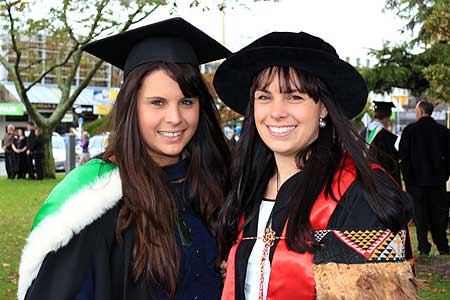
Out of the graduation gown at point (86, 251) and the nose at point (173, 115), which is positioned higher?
the nose at point (173, 115)

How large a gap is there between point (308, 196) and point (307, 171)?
0.12 m

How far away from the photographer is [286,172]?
2615mm

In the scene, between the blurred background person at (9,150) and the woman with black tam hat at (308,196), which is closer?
the woman with black tam hat at (308,196)

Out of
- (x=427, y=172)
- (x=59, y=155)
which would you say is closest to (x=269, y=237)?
(x=427, y=172)

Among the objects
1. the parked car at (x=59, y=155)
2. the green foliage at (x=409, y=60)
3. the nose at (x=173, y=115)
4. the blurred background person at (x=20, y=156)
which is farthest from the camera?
the parked car at (x=59, y=155)

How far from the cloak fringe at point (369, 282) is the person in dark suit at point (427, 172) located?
6780 millimetres

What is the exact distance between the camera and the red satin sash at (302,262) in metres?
2.24

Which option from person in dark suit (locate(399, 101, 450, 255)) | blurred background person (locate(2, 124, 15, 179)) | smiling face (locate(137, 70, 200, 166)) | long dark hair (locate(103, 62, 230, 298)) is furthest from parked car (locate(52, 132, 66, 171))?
smiling face (locate(137, 70, 200, 166))

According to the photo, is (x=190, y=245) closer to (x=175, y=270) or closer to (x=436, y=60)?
(x=175, y=270)

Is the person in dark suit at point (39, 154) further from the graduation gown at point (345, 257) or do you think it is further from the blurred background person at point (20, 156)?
the graduation gown at point (345, 257)

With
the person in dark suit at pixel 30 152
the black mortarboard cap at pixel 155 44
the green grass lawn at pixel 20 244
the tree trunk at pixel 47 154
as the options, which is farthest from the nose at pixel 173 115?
the tree trunk at pixel 47 154

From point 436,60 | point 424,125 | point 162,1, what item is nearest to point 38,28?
point 162,1

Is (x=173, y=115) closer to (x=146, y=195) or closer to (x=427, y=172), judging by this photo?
(x=146, y=195)

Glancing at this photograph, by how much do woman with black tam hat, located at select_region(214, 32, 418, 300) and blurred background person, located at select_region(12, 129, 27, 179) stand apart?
18665 millimetres
